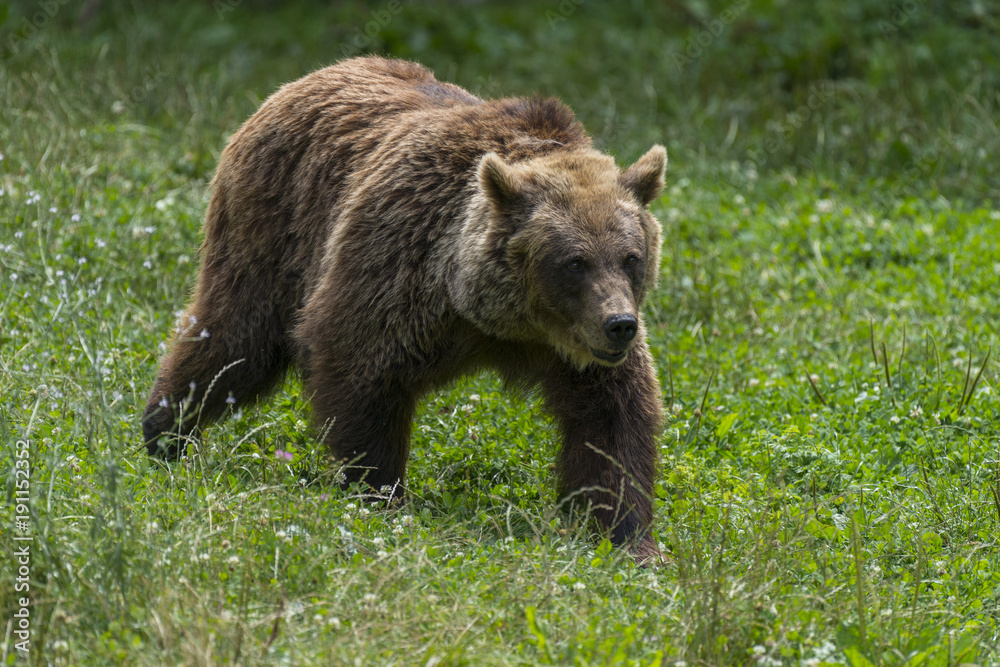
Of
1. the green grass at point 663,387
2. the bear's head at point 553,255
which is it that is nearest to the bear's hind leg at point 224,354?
the green grass at point 663,387

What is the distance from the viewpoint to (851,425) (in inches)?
237

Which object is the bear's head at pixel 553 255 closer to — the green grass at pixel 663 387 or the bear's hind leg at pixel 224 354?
the green grass at pixel 663 387

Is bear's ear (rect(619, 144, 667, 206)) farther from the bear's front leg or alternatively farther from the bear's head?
the bear's front leg

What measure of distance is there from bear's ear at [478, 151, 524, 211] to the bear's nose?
27.5 inches

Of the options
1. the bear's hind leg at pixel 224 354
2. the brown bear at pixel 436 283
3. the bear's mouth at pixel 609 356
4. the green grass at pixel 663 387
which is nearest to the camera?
the green grass at pixel 663 387

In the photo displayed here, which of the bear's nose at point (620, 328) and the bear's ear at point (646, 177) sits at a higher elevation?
the bear's ear at point (646, 177)

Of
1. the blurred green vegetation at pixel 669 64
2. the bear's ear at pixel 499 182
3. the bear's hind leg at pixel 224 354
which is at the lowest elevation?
the bear's hind leg at pixel 224 354

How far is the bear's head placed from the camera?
4.71 m

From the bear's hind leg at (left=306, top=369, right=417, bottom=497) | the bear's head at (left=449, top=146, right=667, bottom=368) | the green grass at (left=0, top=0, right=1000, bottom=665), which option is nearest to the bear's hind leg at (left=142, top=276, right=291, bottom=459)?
the green grass at (left=0, top=0, right=1000, bottom=665)

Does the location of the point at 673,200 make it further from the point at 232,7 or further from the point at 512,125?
the point at 232,7

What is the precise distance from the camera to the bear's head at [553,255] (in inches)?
186

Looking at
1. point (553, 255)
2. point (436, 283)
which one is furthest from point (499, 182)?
point (436, 283)

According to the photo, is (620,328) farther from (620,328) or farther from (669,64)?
(669,64)

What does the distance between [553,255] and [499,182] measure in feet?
1.24
